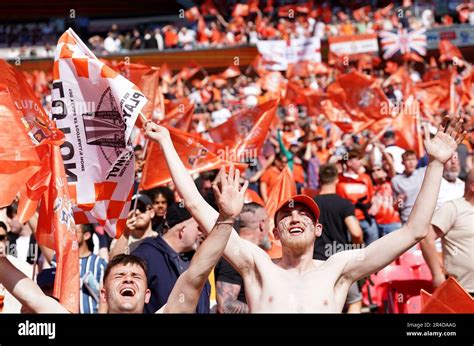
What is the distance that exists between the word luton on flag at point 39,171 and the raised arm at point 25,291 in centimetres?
80

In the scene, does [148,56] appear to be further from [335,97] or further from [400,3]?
[335,97]

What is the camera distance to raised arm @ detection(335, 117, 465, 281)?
4.48 meters

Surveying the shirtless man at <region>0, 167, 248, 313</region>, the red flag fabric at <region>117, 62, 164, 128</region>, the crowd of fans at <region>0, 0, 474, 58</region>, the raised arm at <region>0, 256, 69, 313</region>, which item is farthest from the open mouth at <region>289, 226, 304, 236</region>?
the crowd of fans at <region>0, 0, 474, 58</region>

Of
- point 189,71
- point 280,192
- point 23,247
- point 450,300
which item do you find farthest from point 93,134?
point 189,71

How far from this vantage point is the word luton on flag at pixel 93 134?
18.1ft

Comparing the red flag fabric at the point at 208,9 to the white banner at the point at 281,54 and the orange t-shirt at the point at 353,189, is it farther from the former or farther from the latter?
the orange t-shirt at the point at 353,189

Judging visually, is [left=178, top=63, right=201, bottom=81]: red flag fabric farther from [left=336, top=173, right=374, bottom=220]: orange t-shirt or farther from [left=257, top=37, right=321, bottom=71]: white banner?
[left=336, top=173, right=374, bottom=220]: orange t-shirt

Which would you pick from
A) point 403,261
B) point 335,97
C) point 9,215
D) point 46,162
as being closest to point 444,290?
point 46,162

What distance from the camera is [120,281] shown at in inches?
175

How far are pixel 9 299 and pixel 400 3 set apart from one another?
2409cm

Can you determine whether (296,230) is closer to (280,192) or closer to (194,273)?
(194,273)

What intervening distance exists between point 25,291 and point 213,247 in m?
0.76

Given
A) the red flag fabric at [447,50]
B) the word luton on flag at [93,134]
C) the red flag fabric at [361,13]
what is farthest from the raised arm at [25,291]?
the red flag fabric at [361,13]

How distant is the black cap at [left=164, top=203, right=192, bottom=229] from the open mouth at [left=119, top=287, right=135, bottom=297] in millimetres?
1811
